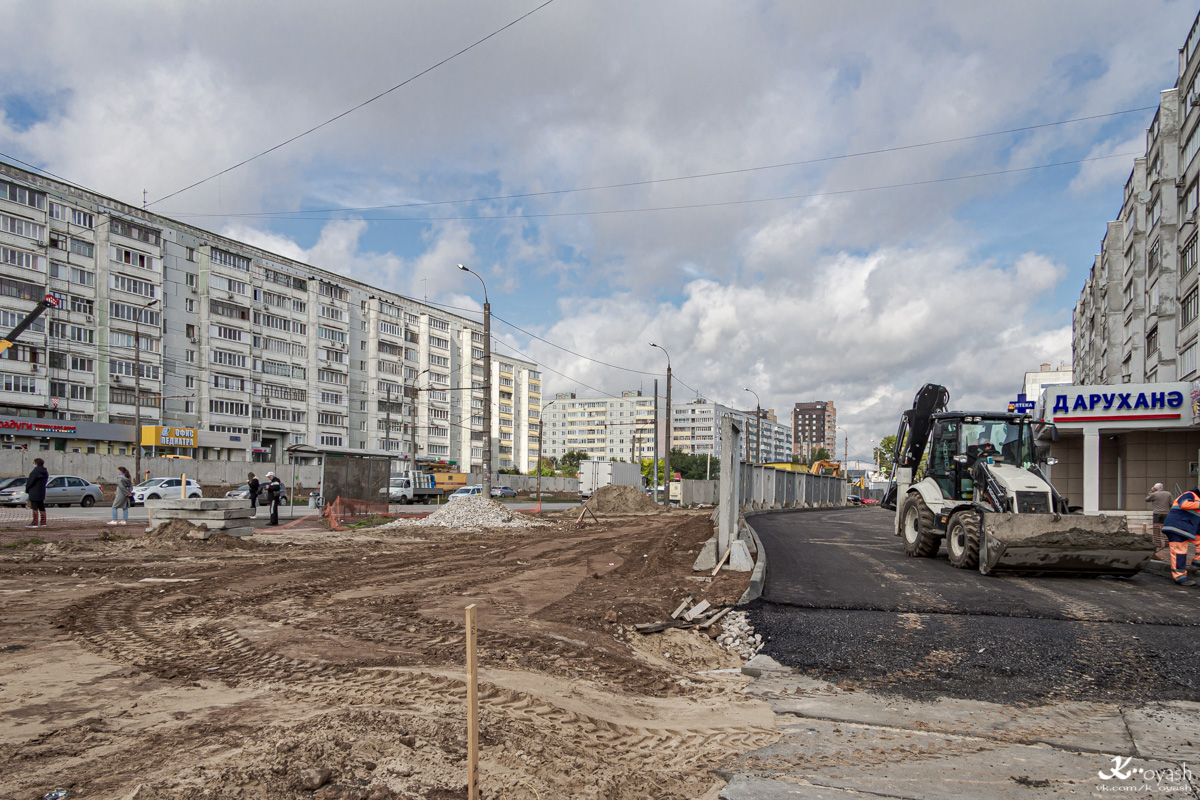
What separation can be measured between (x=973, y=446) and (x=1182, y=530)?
11.2 feet

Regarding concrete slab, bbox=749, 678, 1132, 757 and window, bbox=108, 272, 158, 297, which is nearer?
concrete slab, bbox=749, 678, 1132, 757

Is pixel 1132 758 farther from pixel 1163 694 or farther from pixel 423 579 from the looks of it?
pixel 423 579

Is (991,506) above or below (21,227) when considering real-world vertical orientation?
below

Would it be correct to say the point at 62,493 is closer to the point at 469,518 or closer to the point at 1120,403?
the point at 469,518

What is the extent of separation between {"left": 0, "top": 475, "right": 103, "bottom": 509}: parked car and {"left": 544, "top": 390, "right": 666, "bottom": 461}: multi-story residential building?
138 metres

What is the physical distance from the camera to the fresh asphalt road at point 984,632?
18.9 feet

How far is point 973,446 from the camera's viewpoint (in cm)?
1412

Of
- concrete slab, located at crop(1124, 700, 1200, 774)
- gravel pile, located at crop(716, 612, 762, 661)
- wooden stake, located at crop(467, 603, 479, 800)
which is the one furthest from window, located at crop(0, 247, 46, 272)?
concrete slab, located at crop(1124, 700, 1200, 774)

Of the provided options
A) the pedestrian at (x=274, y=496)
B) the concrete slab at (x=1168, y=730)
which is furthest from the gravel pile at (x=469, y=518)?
the concrete slab at (x=1168, y=730)

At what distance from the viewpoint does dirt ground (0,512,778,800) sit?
379cm

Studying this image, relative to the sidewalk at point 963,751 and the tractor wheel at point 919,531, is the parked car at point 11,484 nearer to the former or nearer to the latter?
the tractor wheel at point 919,531

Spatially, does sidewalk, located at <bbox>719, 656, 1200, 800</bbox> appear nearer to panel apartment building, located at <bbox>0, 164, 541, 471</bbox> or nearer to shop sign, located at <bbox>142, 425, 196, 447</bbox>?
panel apartment building, located at <bbox>0, 164, 541, 471</bbox>

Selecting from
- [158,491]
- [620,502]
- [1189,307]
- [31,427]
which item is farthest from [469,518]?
[31,427]

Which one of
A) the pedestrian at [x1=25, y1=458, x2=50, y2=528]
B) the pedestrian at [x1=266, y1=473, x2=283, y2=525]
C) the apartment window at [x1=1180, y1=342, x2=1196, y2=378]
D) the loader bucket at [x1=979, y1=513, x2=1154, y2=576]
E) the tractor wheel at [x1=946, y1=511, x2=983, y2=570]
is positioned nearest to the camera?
the loader bucket at [x1=979, y1=513, x2=1154, y2=576]
